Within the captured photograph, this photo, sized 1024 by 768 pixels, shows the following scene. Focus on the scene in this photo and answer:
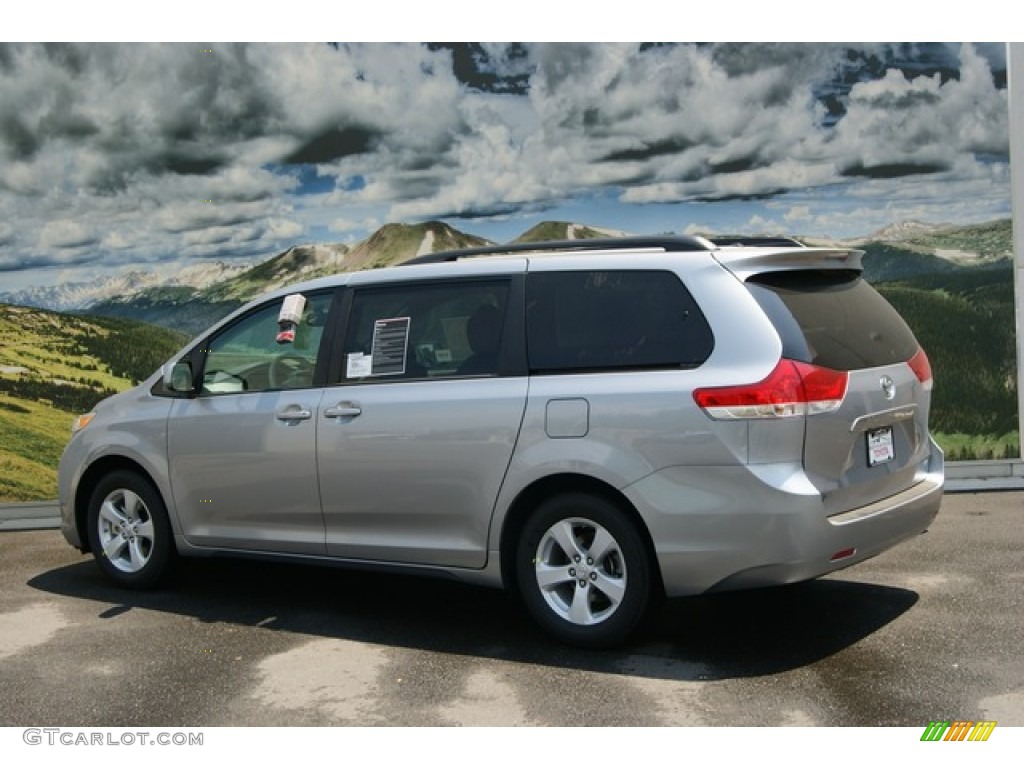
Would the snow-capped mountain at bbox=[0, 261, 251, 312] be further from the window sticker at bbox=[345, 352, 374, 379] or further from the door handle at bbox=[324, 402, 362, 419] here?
the door handle at bbox=[324, 402, 362, 419]

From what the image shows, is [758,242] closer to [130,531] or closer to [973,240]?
[130,531]

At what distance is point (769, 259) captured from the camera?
17.3 feet

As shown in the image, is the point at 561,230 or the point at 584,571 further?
the point at 561,230

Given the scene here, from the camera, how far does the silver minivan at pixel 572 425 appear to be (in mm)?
4969

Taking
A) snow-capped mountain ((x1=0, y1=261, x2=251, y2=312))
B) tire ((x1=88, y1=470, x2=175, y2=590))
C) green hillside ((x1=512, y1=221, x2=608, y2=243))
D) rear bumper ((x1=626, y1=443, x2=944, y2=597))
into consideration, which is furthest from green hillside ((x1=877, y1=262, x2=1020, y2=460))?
tire ((x1=88, y1=470, x2=175, y2=590))

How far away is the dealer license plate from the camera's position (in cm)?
521

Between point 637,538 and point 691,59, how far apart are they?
6131 mm

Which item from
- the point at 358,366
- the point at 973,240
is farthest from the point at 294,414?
the point at 973,240

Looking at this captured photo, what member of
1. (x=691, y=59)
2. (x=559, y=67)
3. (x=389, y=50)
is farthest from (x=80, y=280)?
(x=691, y=59)

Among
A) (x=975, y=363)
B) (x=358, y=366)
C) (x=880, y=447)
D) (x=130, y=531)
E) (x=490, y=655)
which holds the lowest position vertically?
(x=490, y=655)

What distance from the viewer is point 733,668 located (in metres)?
5.09
